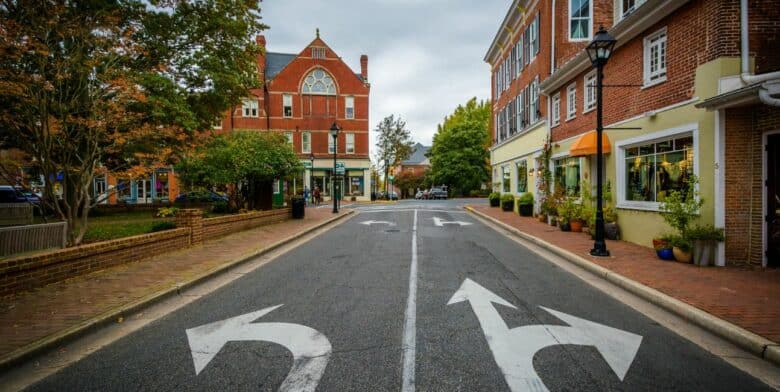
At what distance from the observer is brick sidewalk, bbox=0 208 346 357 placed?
14.7 ft

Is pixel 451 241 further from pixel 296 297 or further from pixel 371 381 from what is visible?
pixel 371 381

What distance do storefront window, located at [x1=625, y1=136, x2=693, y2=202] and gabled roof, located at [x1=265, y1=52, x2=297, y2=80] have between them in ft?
135

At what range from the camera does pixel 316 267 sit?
328 inches

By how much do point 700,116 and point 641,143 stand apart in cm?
242

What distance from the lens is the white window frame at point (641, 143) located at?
28.9ft

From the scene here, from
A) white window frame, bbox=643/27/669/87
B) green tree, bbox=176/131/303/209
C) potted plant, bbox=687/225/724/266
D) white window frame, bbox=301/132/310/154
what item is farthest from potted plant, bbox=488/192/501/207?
white window frame, bbox=301/132/310/154

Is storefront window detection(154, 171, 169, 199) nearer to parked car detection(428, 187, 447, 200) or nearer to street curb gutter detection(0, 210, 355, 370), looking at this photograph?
parked car detection(428, 187, 447, 200)

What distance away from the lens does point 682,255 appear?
27.5 feet

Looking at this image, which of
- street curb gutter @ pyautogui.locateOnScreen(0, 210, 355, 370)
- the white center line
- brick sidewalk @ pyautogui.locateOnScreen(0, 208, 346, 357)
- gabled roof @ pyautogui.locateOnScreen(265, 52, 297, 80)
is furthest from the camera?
gabled roof @ pyautogui.locateOnScreen(265, 52, 297, 80)

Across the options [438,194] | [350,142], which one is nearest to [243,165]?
[350,142]

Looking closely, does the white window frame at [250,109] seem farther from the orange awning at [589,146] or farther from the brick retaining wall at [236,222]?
the orange awning at [589,146]

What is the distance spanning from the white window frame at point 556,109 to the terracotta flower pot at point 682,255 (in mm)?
9828

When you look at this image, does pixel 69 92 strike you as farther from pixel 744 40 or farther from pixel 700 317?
pixel 744 40

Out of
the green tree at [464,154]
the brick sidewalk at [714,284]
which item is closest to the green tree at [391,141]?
the green tree at [464,154]
